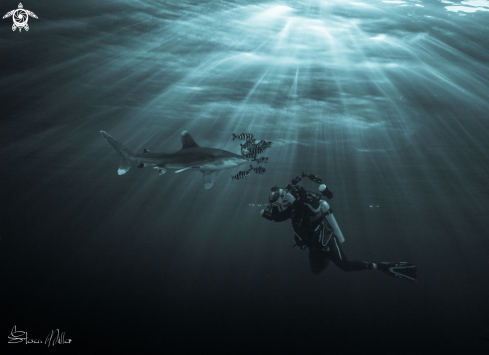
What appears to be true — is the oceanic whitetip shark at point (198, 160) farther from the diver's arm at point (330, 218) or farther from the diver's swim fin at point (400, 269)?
the diver's swim fin at point (400, 269)

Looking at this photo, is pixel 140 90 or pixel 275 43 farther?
pixel 140 90

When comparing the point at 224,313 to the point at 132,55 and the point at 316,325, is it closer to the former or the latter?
the point at 316,325

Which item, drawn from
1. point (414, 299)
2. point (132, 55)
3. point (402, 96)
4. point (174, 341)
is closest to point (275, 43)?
point (132, 55)

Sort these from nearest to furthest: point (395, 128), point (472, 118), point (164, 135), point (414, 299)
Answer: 1. point (472, 118)
2. point (395, 128)
3. point (164, 135)
4. point (414, 299)

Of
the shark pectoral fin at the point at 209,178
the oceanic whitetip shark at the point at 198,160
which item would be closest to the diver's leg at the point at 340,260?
the shark pectoral fin at the point at 209,178

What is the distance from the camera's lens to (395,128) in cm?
1442

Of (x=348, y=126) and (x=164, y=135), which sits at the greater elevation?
(x=348, y=126)

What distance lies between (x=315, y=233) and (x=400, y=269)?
2.89 m

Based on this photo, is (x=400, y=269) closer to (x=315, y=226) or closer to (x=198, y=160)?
(x=315, y=226)

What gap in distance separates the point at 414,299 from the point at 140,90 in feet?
177

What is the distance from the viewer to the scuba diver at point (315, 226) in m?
7.04

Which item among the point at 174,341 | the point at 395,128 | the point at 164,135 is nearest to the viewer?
the point at 395,128

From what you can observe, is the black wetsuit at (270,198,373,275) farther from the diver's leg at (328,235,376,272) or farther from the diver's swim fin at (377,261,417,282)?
the diver's swim fin at (377,261,417,282)

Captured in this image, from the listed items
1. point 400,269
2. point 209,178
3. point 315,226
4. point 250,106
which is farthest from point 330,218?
point 250,106
